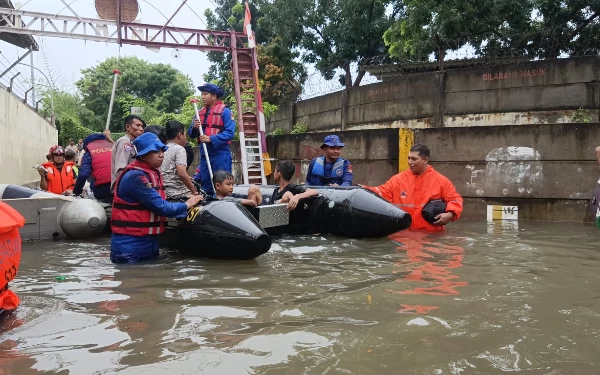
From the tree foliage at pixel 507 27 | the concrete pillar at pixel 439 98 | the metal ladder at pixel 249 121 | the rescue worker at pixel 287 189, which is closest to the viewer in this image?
the rescue worker at pixel 287 189

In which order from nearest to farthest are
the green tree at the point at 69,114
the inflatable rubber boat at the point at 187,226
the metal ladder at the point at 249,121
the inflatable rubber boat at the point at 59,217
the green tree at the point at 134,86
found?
the inflatable rubber boat at the point at 187,226 → the inflatable rubber boat at the point at 59,217 → the metal ladder at the point at 249,121 → the green tree at the point at 69,114 → the green tree at the point at 134,86

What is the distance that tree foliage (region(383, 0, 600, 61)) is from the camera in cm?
1316

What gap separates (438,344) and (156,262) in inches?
126

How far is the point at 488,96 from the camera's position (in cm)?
1188

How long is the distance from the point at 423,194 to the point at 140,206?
11.6 ft

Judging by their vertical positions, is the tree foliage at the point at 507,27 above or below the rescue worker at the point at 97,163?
above

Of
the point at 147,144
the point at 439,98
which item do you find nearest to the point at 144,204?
the point at 147,144

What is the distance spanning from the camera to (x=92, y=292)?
12.9ft

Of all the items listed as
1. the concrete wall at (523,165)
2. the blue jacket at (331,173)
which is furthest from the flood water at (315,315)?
the concrete wall at (523,165)

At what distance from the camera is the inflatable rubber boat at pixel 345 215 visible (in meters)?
6.21

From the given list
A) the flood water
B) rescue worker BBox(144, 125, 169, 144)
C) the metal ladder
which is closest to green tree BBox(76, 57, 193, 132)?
the metal ladder

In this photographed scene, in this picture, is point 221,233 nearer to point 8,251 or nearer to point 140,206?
point 140,206

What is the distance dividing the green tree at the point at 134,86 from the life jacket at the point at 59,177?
31.9 m

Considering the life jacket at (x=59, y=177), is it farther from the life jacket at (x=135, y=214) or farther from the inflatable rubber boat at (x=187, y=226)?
the life jacket at (x=135, y=214)
